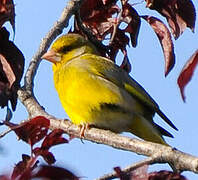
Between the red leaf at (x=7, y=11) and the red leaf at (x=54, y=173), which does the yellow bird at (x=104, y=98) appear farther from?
the red leaf at (x=54, y=173)

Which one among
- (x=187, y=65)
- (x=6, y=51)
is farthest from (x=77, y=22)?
(x=187, y=65)

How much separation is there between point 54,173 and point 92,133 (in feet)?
4.82

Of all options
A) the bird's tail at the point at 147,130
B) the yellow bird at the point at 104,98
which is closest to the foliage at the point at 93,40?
the yellow bird at the point at 104,98

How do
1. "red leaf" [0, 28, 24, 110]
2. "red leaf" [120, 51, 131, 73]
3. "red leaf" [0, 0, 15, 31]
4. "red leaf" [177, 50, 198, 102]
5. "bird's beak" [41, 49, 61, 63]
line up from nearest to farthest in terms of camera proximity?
"red leaf" [177, 50, 198, 102] → "red leaf" [0, 0, 15, 31] → "red leaf" [0, 28, 24, 110] → "red leaf" [120, 51, 131, 73] → "bird's beak" [41, 49, 61, 63]

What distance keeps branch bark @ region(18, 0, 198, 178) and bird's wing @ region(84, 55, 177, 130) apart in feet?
3.77

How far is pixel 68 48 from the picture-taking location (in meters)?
5.25

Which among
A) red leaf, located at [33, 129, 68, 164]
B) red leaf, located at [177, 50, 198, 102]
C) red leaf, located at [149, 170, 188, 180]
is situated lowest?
red leaf, located at [149, 170, 188, 180]

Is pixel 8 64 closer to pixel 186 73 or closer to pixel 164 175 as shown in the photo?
pixel 164 175

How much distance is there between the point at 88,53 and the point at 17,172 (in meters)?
3.37

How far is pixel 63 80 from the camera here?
4.85 meters

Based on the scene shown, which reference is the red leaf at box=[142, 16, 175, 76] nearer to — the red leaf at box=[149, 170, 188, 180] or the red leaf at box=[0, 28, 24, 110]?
the red leaf at box=[0, 28, 24, 110]

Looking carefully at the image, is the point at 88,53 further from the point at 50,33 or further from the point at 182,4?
the point at 182,4

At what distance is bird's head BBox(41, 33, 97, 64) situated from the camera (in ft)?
16.6

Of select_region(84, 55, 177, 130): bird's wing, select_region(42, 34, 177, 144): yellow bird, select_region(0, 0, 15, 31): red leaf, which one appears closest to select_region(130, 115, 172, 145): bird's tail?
select_region(42, 34, 177, 144): yellow bird
